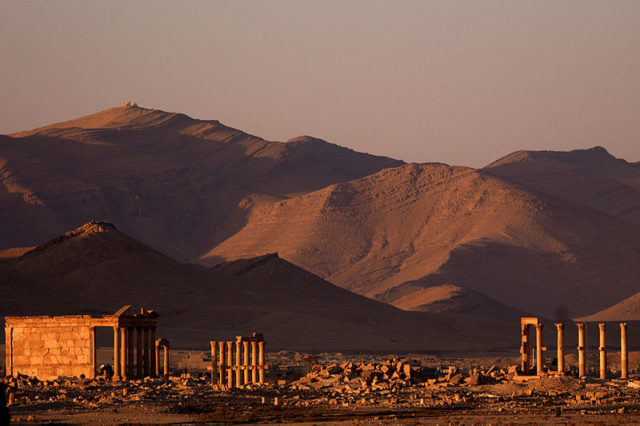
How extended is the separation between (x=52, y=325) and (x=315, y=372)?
31.4 feet

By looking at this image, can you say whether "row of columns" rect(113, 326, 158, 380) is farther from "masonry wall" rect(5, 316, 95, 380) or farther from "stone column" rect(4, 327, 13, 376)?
"stone column" rect(4, 327, 13, 376)

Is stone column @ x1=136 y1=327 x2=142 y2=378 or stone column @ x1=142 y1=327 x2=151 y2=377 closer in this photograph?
stone column @ x1=136 y1=327 x2=142 y2=378

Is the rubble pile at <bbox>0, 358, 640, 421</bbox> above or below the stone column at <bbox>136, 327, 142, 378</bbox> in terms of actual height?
below

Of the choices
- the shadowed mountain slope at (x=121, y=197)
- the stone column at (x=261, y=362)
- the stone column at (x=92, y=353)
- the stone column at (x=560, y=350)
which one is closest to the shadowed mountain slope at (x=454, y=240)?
the shadowed mountain slope at (x=121, y=197)

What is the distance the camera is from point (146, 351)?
4772cm

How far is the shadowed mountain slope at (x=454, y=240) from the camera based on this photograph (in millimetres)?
144375

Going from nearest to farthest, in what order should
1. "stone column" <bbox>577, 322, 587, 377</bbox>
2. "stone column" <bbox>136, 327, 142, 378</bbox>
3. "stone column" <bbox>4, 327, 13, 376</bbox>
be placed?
"stone column" <bbox>577, 322, 587, 377</bbox>, "stone column" <bbox>136, 327, 142, 378</bbox>, "stone column" <bbox>4, 327, 13, 376</bbox>

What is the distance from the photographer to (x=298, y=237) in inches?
6353

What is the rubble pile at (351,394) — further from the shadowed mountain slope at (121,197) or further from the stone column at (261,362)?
the shadowed mountain slope at (121,197)

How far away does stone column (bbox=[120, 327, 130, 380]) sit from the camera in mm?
46062

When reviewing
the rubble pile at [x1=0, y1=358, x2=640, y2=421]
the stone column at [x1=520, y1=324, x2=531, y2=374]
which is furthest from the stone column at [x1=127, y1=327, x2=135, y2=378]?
the stone column at [x1=520, y1=324, x2=531, y2=374]

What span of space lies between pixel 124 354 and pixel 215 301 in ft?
159

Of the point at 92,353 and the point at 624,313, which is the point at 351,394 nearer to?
the point at 92,353

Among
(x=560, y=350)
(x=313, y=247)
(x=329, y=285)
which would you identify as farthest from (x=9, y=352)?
(x=313, y=247)
